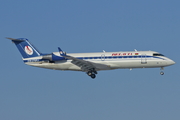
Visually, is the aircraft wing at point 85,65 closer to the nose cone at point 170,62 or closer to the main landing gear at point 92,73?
the main landing gear at point 92,73

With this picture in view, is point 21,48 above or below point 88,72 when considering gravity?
above

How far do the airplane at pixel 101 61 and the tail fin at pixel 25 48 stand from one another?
4.79ft

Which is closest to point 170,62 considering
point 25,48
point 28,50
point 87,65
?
point 87,65

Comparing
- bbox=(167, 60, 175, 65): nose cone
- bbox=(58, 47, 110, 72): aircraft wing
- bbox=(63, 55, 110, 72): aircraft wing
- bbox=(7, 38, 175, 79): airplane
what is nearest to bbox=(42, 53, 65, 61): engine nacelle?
bbox=(7, 38, 175, 79): airplane

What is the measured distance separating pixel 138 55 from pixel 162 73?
4.00m

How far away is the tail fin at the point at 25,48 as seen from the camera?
46.6m

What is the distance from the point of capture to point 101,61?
4375 centimetres

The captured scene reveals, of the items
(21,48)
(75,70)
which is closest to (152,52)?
(75,70)

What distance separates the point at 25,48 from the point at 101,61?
36.4 feet

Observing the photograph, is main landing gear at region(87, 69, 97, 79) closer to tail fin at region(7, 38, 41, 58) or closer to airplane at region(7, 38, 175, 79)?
airplane at region(7, 38, 175, 79)

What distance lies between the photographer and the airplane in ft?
142

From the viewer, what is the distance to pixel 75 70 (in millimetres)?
44906

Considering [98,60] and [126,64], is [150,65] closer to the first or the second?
[126,64]

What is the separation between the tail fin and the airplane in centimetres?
146
